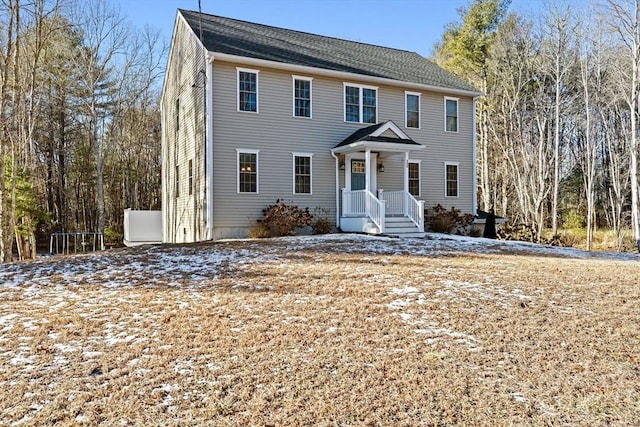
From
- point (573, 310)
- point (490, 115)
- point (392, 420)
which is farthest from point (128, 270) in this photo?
point (490, 115)

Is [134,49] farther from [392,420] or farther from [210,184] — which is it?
[392,420]

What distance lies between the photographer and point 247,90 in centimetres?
1366

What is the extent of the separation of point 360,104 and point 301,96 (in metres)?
2.22

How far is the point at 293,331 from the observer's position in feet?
15.9

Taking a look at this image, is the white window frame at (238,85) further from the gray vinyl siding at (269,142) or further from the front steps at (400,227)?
the front steps at (400,227)

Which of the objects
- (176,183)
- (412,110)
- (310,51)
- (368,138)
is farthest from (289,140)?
(176,183)

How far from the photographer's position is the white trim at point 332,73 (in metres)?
13.2

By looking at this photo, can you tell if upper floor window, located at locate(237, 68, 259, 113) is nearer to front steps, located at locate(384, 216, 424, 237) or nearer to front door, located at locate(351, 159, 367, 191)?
front door, located at locate(351, 159, 367, 191)

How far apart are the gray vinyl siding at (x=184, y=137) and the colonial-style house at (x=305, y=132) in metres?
0.06

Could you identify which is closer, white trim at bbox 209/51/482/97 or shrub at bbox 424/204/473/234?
white trim at bbox 209/51/482/97

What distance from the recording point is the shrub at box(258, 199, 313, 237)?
13195mm

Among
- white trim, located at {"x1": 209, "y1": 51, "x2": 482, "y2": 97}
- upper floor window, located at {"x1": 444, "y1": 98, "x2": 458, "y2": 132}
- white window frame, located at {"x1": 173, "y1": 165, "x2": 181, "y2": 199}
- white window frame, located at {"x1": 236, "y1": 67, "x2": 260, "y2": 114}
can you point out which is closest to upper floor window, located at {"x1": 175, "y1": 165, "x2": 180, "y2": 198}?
white window frame, located at {"x1": 173, "y1": 165, "x2": 181, "y2": 199}

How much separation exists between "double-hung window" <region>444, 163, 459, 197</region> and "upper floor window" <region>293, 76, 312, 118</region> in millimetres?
5927

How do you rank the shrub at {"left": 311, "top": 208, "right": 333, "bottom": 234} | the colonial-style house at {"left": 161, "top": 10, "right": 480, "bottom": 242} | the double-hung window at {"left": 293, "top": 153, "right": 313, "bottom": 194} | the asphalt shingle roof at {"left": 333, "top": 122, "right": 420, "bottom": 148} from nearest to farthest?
the colonial-style house at {"left": 161, "top": 10, "right": 480, "bottom": 242}, the asphalt shingle roof at {"left": 333, "top": 122, "right": 420, "bottom": 148}, the shrub at {"left": 311, "top": 208, "right": 333, "bottom": 234}, the double-hung window at {"left": 293, "top": 153, "right": 313, "bottom": 194}
